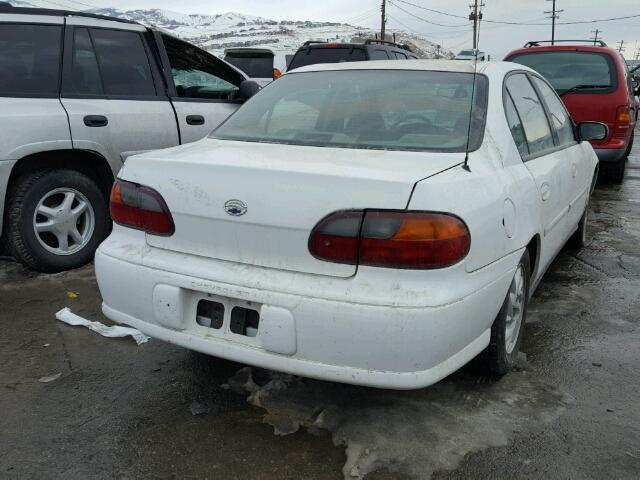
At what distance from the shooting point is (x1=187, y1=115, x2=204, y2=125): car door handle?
487cm

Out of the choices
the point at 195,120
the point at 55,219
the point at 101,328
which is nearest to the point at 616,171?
the point at 195,120

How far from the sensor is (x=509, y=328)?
2.88 metres

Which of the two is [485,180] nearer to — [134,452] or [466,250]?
[466,250]

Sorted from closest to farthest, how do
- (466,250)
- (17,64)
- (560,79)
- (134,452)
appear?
(466,250) → (134,452) → (17,64) → (560,79)

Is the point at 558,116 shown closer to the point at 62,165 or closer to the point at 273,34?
the point at 62,165

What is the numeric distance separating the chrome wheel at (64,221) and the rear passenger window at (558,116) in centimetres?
322

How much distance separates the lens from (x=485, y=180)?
93.1 inches

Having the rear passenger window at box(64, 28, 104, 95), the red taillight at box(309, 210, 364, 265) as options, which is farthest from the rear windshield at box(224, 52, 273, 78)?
the red taillight at box(309, 210, 364, 265)

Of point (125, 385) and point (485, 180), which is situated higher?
point (485, 180)

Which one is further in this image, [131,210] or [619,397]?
[619,397]

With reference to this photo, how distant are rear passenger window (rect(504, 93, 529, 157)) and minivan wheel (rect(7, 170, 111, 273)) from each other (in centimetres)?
293

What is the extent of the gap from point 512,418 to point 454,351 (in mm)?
591

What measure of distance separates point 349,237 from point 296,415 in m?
0.94

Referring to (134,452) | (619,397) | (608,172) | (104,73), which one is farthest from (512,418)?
(608,172)
